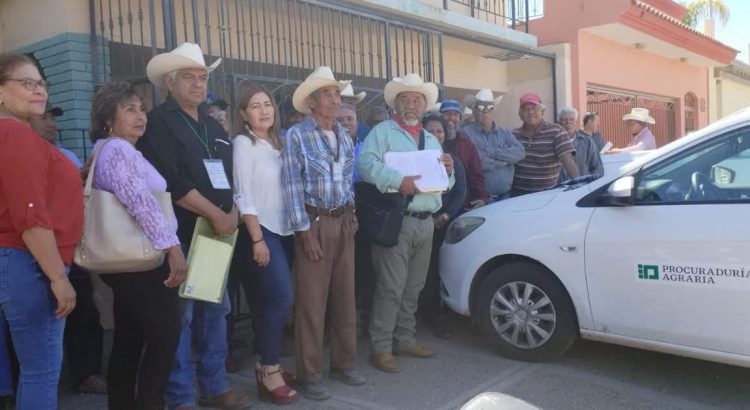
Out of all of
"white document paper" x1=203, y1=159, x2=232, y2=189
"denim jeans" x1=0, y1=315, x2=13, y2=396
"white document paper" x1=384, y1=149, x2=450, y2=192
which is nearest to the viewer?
"white document paper" x1=203, y1=159, x2=232, y2=189

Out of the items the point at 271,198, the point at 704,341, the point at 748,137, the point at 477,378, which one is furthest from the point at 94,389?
the point at 748,137

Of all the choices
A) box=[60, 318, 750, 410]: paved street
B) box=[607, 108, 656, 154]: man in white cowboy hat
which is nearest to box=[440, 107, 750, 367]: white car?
box=[60, 318, 750, 410]: paved street

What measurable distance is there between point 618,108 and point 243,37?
9064mm

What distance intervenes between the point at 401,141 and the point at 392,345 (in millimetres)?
1469

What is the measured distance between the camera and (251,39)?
19.8 feet

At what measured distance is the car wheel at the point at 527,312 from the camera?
4.18 meters

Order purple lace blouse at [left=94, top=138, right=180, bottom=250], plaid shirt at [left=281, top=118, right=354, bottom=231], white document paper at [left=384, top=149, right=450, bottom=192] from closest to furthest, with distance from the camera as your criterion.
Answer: purple lace blouse at [left=94, top=138, right=180, bottom=250] → plaid shirt at [left=281, top=118, right=354, bottom=231] → white document paper at [left=384, top=149, right=450, bottom=192]

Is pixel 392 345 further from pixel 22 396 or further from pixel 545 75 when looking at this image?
pixel 545 75

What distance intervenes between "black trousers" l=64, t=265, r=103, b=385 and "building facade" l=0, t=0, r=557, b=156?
126cm

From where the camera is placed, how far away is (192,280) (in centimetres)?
308

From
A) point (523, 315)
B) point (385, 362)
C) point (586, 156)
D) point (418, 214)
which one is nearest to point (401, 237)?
point (418, 214)

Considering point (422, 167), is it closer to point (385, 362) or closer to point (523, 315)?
point (523, 315)

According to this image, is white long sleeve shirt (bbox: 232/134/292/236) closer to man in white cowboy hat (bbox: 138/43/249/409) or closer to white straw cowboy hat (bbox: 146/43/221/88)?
man in white cowboy hat (bbox: 138/43/249/409)

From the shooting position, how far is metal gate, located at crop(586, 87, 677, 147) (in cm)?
1211
